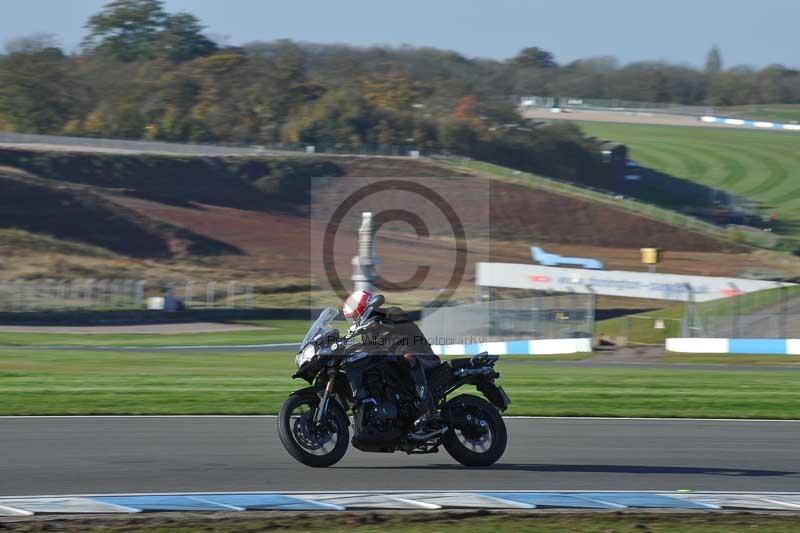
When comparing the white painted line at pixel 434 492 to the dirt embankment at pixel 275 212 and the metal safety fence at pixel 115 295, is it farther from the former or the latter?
the dirt embankment at pixel 275 212

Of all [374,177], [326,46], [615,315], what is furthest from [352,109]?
[615,315]

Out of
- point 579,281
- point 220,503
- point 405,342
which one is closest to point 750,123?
point 579,281

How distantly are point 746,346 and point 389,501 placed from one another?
2853 centimetres

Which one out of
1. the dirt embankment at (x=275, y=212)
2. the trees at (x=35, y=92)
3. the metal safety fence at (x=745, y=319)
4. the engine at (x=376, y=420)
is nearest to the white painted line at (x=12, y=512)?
the engine at (x=376, y=420)

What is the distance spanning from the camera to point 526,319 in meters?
35.2

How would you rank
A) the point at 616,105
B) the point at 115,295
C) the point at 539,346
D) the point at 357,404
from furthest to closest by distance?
1. the point at 616,105
2. the point at 115,295
3. the point at 539,346
4. the point at 357,404

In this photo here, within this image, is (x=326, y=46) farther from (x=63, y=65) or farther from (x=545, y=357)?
(x=545, y=357)

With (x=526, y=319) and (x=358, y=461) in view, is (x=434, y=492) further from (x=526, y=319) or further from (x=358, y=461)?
(x=526, y=319)

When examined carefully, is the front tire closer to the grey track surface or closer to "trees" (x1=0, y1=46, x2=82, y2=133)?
the grey track surface

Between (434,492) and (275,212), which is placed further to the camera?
(275,212)

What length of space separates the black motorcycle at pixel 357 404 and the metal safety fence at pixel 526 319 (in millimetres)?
24836

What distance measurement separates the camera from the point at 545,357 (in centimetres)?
3394

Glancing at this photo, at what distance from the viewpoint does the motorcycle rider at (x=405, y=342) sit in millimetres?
9727

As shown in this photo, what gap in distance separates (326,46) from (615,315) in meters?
76.2
